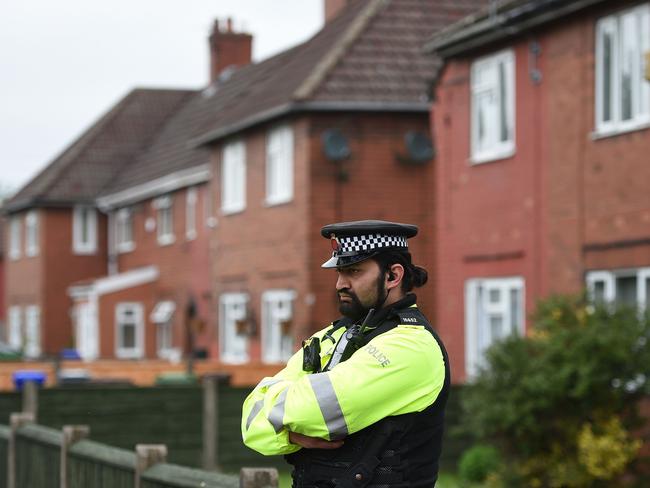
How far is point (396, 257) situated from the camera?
538 centimetres

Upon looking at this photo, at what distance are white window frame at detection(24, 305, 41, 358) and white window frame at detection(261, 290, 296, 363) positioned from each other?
64.8 feet

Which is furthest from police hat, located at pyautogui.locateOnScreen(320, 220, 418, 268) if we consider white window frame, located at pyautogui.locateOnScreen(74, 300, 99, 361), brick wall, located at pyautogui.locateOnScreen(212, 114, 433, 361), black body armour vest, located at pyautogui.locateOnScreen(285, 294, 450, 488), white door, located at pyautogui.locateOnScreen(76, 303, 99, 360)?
white door, located at pyautogui.locateOnScreen(76, 303, 99, 360)

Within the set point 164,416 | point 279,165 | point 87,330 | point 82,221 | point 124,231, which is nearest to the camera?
point 164,416

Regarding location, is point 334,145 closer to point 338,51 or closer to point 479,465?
point 338,51

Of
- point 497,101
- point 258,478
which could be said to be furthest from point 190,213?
point 258,478

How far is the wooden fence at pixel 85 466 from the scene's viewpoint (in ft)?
23.1

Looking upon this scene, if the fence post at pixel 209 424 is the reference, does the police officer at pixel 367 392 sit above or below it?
above

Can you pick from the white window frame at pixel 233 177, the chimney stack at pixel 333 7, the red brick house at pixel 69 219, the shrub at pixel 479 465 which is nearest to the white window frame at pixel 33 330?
the red brick house at pixel 69 219

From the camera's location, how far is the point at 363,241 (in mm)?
5363

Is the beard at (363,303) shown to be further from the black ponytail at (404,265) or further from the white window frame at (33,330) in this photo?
the white window frame at (33,330)

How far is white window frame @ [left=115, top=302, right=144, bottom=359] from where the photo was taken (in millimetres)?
45094

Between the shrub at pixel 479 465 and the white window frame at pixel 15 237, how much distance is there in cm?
3601

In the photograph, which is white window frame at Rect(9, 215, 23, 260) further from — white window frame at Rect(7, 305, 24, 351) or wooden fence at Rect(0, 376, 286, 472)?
wooden fence at Rect(0, 376, 286, 472)

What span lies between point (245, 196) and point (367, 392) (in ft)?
93.5
